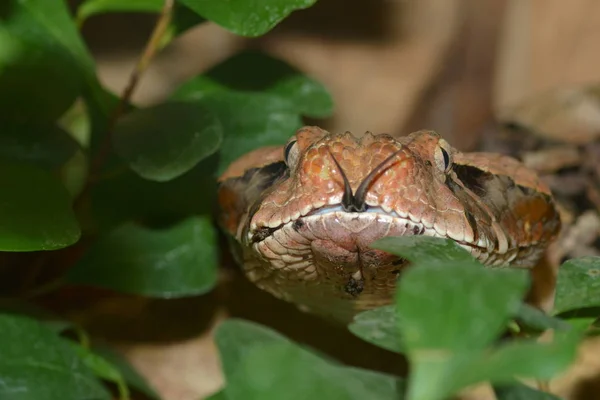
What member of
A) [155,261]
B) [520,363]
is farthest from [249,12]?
[520,363]

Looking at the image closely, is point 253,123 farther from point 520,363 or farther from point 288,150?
point 520,363

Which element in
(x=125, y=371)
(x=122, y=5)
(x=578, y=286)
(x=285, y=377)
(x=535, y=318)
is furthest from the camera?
(x=122, y=5)

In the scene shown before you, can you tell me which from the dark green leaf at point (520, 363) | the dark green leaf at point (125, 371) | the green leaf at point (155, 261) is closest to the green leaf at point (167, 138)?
the green leaf at point (155, 261)

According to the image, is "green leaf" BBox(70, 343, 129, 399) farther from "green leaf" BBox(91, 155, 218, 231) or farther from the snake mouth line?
the snake mouth line

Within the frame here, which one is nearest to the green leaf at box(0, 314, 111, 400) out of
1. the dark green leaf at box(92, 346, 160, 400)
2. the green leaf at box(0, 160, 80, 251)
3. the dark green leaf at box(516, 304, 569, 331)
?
the green leaf at box(0, 160, 80, 251)

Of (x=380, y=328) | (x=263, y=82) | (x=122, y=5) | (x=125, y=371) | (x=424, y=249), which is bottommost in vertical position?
(x=125, y=371)

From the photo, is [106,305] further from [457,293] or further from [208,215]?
[457,293]

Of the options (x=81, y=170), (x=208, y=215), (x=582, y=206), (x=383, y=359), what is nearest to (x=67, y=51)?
(x=208, y=215)

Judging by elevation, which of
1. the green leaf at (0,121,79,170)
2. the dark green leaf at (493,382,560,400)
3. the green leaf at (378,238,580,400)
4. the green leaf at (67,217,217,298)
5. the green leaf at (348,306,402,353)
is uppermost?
the green leaf at (378,238,580,400)
